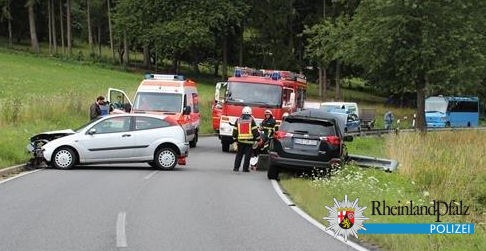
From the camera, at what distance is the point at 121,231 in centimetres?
1021

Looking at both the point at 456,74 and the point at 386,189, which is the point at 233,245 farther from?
the point at 456,74

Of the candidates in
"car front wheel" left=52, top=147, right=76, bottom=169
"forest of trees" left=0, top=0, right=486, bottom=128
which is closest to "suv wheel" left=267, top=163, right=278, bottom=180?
"car front wheel" left=52, top=147, right=76, bottom=169

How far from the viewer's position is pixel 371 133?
37.9 metres

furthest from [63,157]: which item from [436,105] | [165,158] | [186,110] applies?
[436,105]

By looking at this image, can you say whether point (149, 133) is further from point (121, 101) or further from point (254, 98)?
point (121, 101)

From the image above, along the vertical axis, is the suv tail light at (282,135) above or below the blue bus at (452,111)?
above

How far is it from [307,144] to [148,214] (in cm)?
630

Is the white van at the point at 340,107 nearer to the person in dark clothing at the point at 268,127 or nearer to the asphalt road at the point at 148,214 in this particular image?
the person in dark clothing at the point at 268,127

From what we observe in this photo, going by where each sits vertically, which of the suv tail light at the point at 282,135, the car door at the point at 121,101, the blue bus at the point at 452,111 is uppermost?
the car door at the point at 121,101

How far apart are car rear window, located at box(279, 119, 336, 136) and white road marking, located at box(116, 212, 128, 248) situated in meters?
6.61

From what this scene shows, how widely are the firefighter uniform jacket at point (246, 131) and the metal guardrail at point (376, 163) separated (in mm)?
2838

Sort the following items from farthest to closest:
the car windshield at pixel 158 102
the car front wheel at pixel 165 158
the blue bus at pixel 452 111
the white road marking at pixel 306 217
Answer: the blue bus at pixel 452 111, the car windshield at pixel 158 102, the car front wheel at pixel 165 158, the white road marking at pixel 306 217

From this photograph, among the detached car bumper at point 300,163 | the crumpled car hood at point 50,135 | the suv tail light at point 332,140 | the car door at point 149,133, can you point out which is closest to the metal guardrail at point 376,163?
the detached car bumper at point 300,163

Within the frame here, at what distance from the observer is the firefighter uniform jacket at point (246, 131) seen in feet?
64.6
